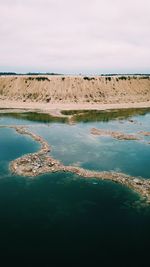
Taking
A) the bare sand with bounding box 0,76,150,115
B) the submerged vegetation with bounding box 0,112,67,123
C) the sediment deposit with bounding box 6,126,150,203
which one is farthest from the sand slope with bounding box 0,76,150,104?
the sediment deposit with bounding box 6,126,150,203

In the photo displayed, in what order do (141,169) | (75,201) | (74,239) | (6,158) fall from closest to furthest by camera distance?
1. (74,239)
2. (75,201)
3. (141,169)
4. (6,158)

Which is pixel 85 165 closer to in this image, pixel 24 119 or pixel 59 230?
pixel 59 230

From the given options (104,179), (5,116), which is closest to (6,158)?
(104,179)

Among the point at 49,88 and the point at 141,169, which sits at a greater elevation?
the point at 49,88

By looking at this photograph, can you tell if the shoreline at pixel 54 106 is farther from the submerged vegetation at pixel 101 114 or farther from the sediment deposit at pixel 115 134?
the sediment deposit at pixel 115 134

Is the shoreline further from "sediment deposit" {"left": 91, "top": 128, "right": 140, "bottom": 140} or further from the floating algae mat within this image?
the floating algae mat

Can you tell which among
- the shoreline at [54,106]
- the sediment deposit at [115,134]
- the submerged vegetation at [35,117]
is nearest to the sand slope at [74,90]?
the shoreline at [54,106]

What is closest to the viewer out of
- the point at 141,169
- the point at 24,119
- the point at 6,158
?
the point at 141,169
